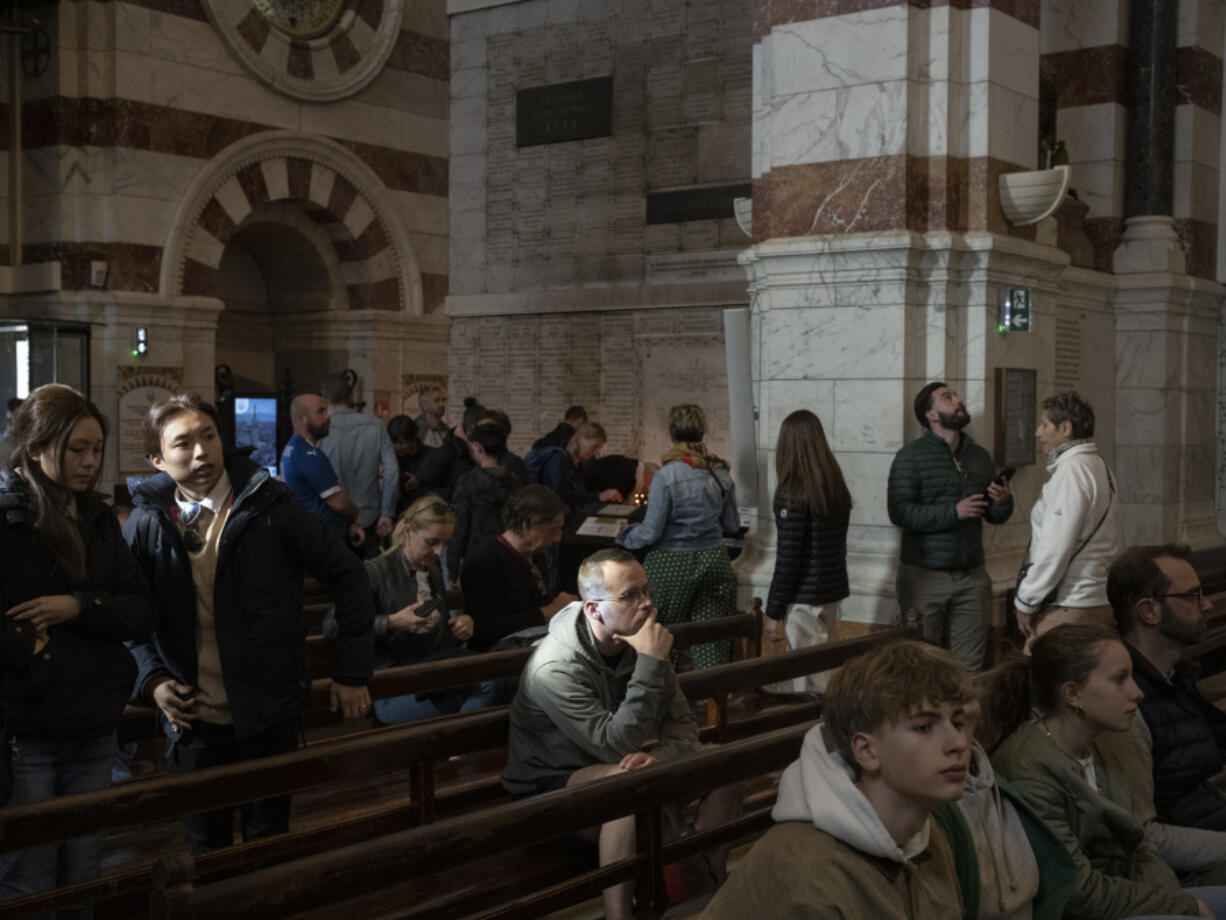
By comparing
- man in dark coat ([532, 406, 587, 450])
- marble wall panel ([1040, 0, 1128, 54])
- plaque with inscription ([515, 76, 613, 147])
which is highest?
plaque with inscription ([515, 76, 613, 147])

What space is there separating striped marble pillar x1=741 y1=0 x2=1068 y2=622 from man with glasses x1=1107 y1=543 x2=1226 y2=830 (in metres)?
2.77

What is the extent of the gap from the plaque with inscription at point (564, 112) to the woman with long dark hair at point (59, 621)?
10.2 meters

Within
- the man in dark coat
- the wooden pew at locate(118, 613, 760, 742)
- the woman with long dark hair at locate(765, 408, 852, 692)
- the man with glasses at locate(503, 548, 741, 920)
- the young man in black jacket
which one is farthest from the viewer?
the man in dark coat

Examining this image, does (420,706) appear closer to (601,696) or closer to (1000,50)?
(601,696)

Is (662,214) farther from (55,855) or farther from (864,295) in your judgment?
(55,855)

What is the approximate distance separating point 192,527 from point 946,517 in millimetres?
3451

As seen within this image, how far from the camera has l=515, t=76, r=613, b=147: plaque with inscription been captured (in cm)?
1286

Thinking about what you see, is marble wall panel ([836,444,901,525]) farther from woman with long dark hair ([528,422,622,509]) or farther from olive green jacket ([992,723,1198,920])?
olive green jacket ([992,723,1198,920])

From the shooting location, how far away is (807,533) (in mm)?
5984

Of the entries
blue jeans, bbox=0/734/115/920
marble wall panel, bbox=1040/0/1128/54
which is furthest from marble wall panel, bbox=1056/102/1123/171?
blue jeans, bbox=0/734/115/920

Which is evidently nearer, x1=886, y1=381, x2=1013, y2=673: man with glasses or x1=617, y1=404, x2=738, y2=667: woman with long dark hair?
x1=886, y1=381, x2=1013, y2=673: man with glasses

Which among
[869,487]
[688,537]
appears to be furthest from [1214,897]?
[869,487]

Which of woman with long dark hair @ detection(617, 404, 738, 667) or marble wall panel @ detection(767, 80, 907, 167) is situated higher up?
marble wall panel @ detection(767, 80, 907, 167)

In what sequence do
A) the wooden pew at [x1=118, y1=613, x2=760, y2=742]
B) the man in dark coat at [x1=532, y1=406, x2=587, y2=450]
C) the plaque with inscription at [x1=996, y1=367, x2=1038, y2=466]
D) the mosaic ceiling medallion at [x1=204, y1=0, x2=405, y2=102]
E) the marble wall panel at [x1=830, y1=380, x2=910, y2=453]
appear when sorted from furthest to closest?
1. the mosaic ceiling medallion at [x1=204, y1=0, x2=405, y2=102]
2. the man in dark coat at [x1=532, y1=406, x2=587, y2=450]
3. the plaque with inscription at [x1=996, y1=367, x2=1038, y2=466]
4. the marble wall panel at [x1=830, y1=380, x2=910, y2=453]
5. the wooden pew at [x1=118, y1=613, x2=760, y2=742]
